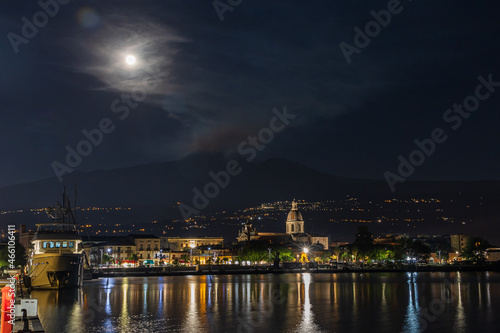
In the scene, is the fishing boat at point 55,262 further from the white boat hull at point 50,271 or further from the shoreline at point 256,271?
the shoreline at point 256,271

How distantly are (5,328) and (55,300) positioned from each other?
93.5ft

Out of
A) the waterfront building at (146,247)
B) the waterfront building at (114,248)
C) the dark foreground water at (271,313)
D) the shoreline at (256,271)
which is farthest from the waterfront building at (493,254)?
the dark foreground water at (271,313)

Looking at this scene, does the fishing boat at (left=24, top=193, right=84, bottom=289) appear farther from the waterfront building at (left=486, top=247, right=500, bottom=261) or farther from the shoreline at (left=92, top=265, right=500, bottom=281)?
the waterfront building at (left=486, top=247, right=500, bottom=261)

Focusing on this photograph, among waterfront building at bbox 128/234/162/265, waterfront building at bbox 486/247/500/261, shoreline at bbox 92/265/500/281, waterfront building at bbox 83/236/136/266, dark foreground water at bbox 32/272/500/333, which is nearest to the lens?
dark foreground water at bbox 32/272/500/333

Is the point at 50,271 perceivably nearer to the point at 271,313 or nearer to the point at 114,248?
the point at 271,313

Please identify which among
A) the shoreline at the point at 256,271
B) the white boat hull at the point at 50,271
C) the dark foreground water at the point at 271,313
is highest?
the white boat hull at the point at 50,271

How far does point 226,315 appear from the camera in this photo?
35.6 m

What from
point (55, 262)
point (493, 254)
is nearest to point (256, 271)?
point (55, 262)

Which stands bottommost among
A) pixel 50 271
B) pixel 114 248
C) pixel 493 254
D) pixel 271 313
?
pixel 493 254

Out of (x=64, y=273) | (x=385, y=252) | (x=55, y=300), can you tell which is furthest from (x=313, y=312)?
(x=385, y=252)

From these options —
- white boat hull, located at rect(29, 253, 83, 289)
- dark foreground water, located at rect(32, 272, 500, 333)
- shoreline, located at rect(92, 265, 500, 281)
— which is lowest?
shoreline, located at rect(92, 265, 500, 281)

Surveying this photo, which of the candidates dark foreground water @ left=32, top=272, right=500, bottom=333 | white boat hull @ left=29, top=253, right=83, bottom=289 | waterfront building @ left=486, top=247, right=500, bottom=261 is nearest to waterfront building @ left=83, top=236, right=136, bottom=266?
waterfront building @ left=486, top=247, right=500, bottom=261

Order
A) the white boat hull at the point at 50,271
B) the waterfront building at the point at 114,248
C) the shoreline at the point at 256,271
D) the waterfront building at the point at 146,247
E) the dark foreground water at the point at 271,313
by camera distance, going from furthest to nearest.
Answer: the waterfront building at the point at 146,247
the waterfront building at the point at 114,248
the shoreline at the point at 256,271
the white boat hull at the point at 50,271
the dark foreground water at the point at 271,313

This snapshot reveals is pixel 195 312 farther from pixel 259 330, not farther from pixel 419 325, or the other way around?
pixel 419 325
